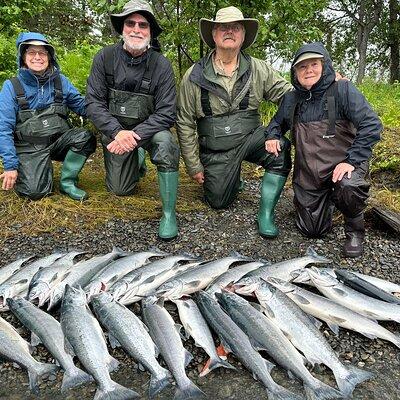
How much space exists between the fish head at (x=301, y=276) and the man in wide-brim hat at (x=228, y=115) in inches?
37.6

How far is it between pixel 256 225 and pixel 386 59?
23.4m

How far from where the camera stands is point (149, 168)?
21.9 ft

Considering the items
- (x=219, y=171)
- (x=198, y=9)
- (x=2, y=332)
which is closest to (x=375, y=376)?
(x=2, y=332)

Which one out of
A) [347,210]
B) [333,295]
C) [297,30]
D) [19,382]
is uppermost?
[297,30]

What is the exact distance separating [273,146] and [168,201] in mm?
1259

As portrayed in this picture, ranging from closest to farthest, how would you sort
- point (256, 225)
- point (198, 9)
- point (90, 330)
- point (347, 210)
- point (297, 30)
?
point (90, 330)
point (347, 210)
point (256, 225)
point (198, 9)
point (297, 30)

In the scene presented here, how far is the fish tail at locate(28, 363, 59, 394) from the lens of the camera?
284 cm

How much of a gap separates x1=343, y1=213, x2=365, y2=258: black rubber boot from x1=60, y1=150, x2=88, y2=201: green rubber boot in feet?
9.99

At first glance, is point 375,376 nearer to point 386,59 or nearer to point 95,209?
point 95,209

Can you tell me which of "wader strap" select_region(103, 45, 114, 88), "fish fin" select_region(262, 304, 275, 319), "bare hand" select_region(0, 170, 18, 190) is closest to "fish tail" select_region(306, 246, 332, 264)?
"fish fin" select_region(262, 304, 275, 319)

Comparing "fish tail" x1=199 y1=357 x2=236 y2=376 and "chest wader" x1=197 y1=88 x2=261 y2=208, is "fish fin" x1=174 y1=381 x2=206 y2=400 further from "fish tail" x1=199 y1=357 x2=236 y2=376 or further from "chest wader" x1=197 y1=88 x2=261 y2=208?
"chest wader" x1=197 y1=88 x2=261 y2=208

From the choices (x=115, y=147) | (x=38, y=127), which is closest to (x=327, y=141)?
(x=115, y=147)

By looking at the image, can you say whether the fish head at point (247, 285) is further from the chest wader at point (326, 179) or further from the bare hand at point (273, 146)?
the bare hand at point (273, 146)

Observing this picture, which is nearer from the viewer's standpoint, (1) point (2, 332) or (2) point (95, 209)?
(1) point (2, 332)
